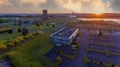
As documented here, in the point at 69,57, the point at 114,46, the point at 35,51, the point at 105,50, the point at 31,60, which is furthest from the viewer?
the point at 114,46

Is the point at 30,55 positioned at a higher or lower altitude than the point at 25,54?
lower

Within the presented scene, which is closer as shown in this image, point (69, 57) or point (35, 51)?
point (69, 57)

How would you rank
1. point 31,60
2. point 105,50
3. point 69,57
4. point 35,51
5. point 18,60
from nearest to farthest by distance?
→ point 18,60 → point 31,60 → point 69,57 → point 35,51 → point 105,50

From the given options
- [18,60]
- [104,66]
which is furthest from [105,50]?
[18,60]

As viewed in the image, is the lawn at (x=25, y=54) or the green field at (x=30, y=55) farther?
the green field at (x=30, y=55)

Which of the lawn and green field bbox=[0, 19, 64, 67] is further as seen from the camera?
green field bbox=[0, 19, 64, 67]

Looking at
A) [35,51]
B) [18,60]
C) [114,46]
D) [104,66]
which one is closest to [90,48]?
[114,46]

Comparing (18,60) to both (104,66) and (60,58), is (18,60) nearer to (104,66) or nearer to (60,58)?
(60,58)

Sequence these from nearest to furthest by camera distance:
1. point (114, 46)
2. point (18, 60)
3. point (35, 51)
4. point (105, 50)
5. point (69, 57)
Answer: point (18, 60) < point (69, 57) < point (35, 51) < point (105, 50) < point (114, 46)

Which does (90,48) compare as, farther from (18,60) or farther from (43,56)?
(18,60)
